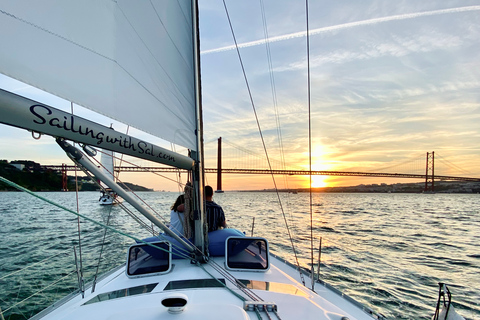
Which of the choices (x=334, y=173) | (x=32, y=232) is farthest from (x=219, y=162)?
(x=32, y=232)

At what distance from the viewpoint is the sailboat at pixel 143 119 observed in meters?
1.26

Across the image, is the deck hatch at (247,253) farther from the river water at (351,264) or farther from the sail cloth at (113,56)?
the sail cloth at (113,56)

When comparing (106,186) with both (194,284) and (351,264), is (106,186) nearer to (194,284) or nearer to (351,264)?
(194,284)

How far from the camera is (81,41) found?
151 cm

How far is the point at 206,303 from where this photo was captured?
5.56 feet

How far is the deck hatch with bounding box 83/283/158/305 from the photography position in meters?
1.94

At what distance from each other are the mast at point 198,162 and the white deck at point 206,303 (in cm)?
36

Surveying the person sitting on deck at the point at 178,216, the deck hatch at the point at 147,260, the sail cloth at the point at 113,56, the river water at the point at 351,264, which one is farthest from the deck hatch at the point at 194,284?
the sail cloth at the point at 113,56

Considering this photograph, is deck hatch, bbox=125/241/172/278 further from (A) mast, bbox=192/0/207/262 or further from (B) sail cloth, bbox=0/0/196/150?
(B) sail cloth, bbox=0/0/196/150

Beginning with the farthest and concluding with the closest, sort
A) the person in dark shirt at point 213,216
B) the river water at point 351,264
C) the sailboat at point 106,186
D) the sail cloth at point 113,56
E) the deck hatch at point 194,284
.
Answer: the river water at point 351,264 < the person in dark shirt at point 213,216 < the deck hatch at point 194,284 < the sailboat at point 106,186 < the sail cloth at point 113,56

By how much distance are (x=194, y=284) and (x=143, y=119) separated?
1362 mm

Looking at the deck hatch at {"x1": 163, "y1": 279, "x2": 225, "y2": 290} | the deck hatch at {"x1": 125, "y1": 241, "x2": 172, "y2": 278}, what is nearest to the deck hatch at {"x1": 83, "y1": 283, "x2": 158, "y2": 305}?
the deck hatch at {"x1": 163, "y1": 279, "x2": 225, "y2": 290}

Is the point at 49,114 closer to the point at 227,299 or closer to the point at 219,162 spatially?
the point at 227,299

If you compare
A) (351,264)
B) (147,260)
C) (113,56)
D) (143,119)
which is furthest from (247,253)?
(351,264)
